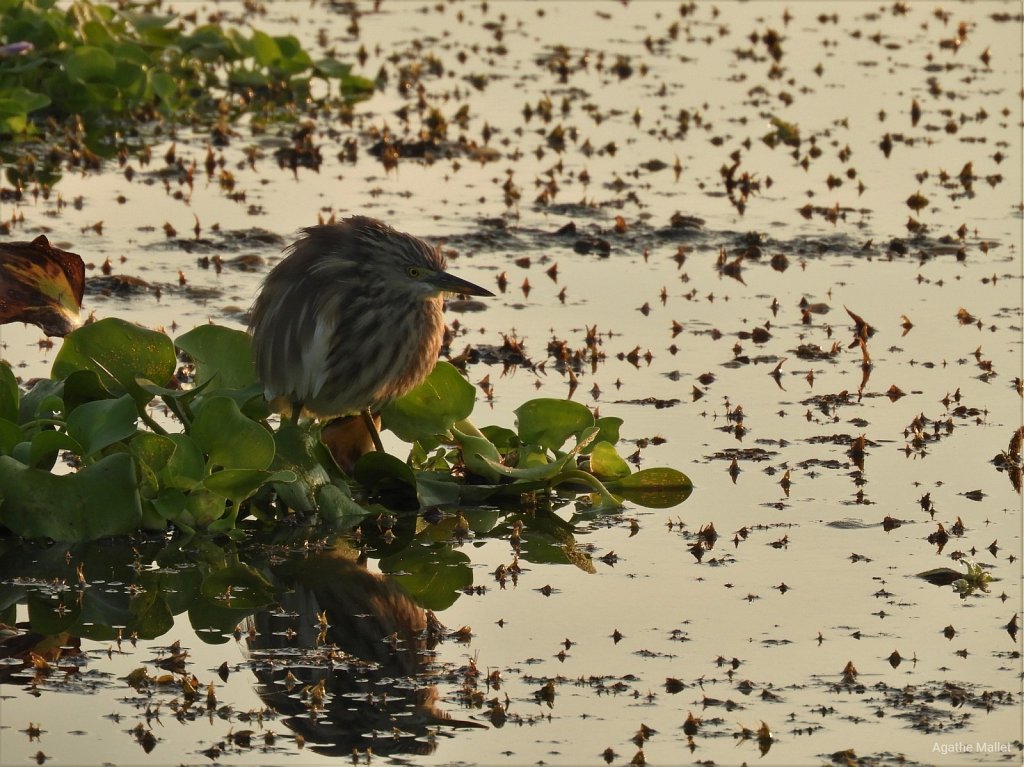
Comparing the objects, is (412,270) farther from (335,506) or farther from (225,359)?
(335,506)

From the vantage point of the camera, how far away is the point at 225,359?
699 centimetres

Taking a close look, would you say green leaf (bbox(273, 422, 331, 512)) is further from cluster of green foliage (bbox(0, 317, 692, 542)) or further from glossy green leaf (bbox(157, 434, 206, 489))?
glossy green leaf (bbox(157, 434, 206, 489))

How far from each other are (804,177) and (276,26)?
6106mm

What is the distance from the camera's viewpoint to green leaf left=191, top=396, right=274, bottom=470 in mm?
6379

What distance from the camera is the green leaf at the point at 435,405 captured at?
275 inches

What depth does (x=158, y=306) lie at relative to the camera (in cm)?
926

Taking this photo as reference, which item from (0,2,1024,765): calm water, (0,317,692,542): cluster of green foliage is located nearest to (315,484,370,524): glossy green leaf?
(0,317,692,542): cluster of green foliage

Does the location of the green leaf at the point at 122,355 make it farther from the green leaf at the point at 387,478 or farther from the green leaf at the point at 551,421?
the green leaf at the point at 551,421

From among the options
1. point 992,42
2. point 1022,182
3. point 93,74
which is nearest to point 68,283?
point 93,74

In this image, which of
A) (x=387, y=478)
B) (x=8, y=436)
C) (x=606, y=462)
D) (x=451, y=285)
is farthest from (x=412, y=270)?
A: (x=8, y=436)

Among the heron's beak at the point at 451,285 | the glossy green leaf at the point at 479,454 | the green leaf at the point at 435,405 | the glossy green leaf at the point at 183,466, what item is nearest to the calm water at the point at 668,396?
the glossy green leaf at the point at 479,454

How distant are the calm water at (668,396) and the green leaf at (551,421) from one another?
0.35 meters

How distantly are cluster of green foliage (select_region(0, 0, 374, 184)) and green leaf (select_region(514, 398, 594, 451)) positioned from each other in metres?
5.18

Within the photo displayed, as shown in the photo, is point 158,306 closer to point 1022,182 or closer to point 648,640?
point 648,640
